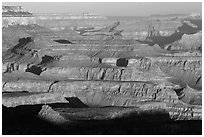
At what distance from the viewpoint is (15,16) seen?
161 metres

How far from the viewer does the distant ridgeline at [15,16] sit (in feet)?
509

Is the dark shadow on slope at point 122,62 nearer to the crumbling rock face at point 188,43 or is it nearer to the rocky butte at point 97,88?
the rocky butte at point 97,88

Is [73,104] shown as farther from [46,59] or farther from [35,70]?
[46,59]

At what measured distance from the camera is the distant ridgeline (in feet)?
509

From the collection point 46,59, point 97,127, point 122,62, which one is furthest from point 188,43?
point 97,127

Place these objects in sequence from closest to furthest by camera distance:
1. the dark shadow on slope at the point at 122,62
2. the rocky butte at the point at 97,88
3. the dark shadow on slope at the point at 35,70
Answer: the rocky butte at the point at 97,88, the dark shadow on slope at the point at 35,70, the dark shadow on slope at the point at 122,62

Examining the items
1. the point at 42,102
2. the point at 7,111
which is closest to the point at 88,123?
the point at 7,111

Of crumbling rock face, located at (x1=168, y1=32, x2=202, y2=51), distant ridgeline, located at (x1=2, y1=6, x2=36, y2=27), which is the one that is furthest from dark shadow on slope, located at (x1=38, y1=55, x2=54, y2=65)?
distant ridgeline, located at (x1=2, y1=6, x2=36, y2=27)

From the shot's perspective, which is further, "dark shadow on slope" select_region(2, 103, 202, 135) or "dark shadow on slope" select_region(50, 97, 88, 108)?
"dark shadow on slope" select_region(50, 97, 88, 108)

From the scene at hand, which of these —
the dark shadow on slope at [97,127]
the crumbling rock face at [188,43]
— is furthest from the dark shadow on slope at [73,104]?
the crumbling rock face at [188,43]

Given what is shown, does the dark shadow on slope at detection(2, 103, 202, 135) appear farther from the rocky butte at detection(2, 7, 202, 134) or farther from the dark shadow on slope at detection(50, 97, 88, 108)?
the dark shadow on slope at detection(50, 97, 88, 108)

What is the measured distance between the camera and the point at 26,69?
305 ft

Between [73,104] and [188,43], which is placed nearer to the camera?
[73,104]

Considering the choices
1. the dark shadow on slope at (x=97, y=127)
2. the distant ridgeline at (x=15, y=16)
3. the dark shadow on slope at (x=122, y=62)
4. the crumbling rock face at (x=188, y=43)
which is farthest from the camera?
the distant ridgeline at (x=15, y=16)
